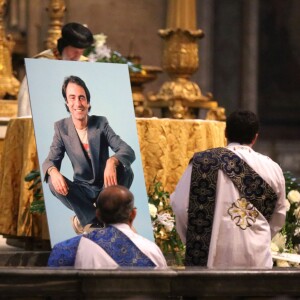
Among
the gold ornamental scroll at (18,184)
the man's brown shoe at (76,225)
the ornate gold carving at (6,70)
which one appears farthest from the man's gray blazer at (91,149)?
the ornate gold carving at (6,70)

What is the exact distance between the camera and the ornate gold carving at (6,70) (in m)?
12.3

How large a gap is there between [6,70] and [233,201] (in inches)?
224

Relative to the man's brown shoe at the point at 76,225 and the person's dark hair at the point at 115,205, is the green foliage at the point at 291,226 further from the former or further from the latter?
the person's dark hair at the point at 115,205

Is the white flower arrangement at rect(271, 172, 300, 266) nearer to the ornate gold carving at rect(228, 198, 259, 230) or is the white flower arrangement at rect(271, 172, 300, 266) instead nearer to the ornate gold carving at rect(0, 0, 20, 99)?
the ornate gold carving at rect(228, 198, 259, 230)

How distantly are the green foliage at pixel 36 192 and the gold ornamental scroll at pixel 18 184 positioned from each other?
97mm

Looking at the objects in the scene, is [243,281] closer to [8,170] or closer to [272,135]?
[8,170]

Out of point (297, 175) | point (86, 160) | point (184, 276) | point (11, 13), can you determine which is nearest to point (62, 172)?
point (86, 160)

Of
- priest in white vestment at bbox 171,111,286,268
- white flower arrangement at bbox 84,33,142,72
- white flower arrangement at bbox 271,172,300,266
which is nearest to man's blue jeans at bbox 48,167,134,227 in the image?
priest in white vestment at bbox 171,111,286,268

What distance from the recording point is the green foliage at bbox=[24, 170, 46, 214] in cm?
878

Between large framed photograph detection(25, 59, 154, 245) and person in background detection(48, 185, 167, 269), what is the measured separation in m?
1.32

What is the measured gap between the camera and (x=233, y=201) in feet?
23.4

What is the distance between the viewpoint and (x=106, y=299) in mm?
5793

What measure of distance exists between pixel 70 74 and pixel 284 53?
9392mm

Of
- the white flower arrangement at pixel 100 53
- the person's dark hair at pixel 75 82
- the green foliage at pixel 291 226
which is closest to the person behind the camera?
the person's dark hair at pixel 75 82
